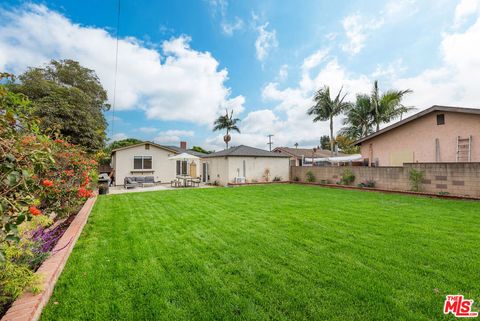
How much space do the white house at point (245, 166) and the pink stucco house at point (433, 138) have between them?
7379 millimetres

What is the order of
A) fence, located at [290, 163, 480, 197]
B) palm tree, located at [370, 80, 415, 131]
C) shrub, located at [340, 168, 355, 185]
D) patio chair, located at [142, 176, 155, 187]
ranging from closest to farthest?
fence, located at [290, 163, 480, 197] → shrub, located at [340, 168, 355, 185] → patio chair, located at [142, 176, 155, 187] → palm tree, located at [370, 80, 415, 131]

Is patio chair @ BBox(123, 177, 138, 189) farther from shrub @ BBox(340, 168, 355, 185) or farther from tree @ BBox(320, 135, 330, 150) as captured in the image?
tree @ BBox(320, 135, 330, 150)

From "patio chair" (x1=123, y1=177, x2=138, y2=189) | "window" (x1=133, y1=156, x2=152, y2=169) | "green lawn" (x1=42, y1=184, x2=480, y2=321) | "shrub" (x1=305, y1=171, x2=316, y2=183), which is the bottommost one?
"green lawn" (x1=42, y1=184, x2=480, y2=321)

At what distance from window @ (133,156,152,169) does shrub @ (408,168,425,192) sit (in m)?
19.2

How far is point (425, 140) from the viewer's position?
12016mm

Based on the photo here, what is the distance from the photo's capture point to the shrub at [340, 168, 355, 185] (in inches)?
529

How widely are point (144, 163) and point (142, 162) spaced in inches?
7.7

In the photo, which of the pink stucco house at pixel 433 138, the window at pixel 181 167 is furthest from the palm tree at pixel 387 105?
the window at pixel 181 167

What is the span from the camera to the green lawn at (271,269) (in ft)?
7.73

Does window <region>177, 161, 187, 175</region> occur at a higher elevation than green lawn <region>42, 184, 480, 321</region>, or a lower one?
higher

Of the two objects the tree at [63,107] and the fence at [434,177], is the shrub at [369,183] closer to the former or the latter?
the fence at [434,177]

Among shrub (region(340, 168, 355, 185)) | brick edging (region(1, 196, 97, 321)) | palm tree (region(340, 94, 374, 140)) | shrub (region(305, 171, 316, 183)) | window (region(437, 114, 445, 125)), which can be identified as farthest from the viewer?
palm tree (region(340, 94, 374, 140))

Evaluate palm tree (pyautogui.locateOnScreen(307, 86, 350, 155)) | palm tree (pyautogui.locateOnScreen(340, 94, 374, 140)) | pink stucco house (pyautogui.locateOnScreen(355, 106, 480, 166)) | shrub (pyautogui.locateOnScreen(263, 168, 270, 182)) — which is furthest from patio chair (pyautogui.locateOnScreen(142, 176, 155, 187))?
palm tree (pyautogui.locateOnScreen(340, 94, 374, 140))

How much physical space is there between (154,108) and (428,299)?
20282mm
